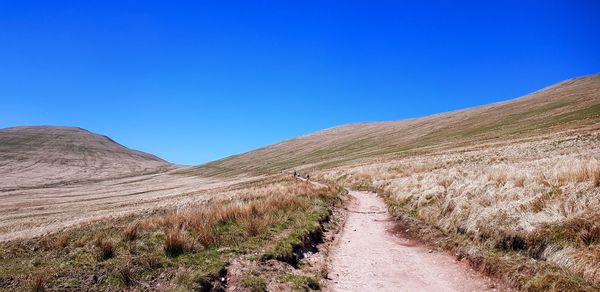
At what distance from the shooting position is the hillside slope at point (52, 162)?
108812mm

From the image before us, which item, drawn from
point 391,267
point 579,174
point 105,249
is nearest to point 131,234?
point 105,249

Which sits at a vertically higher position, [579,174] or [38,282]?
[579,174]

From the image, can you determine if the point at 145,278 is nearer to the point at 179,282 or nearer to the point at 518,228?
the point at 179,282

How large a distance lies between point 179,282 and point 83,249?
4382mm

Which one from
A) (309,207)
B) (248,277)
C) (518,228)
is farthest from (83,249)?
(518,228)

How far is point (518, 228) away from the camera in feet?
33.6

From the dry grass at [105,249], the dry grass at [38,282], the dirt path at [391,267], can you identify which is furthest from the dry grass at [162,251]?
the dirt path at [391,267]

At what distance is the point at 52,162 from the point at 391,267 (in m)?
163

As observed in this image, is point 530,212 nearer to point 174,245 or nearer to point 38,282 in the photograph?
point 174,245

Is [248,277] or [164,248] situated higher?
[164,248]

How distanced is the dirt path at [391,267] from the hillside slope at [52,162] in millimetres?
100273

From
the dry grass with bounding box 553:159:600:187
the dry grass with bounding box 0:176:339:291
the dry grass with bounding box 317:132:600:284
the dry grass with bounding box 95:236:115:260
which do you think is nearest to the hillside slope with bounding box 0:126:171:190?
the dry grass with bounding box 0:176:339:291

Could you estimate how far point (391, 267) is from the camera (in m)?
11.0

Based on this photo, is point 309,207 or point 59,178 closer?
point 309,207
